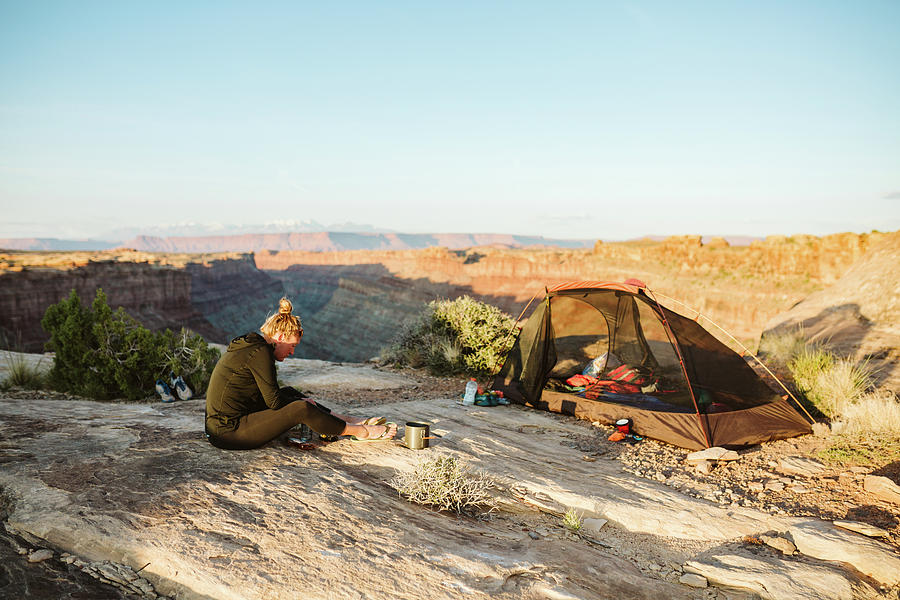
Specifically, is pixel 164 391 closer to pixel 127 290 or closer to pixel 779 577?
pixel 779 577

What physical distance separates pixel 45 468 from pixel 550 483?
13.3ft

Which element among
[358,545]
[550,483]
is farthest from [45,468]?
[550,483]

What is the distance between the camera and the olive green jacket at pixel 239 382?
434 cm

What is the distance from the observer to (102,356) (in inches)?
300

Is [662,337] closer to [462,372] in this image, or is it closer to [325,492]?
[462,372]

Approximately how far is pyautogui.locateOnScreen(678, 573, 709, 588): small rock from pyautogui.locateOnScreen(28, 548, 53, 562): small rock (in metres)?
3.72

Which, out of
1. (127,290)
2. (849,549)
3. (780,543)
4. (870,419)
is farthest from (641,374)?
(127,290)

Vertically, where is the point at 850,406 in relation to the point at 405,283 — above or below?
above

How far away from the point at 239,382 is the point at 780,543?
4473 millimetres

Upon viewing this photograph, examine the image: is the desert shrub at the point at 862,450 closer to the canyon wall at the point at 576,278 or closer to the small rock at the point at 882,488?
the small rock at the point at 882,488

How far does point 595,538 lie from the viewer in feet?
12.3

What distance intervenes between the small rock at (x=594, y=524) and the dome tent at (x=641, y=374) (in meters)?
2.81

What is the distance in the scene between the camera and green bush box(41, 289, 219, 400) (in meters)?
7.62

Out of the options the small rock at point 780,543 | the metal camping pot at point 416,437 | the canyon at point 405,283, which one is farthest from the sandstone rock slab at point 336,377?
the small rock at point 780,543
